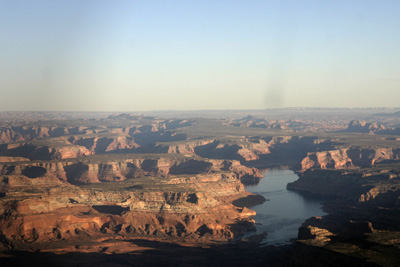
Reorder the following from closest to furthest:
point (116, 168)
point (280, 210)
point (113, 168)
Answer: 1. point (280, 210)
2. point (113, 168)
3. point (116, 168)

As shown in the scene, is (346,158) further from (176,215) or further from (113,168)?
(176,215)

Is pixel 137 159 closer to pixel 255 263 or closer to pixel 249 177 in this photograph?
pixel 249 177

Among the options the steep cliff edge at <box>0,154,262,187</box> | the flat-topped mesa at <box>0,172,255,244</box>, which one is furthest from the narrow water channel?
the steep cliff edge at <box>0,154,262,187</box>

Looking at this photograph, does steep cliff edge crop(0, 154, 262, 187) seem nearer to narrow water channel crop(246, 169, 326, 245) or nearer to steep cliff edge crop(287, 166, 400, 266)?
narrow water channel crop(246, 169, 326, 245)

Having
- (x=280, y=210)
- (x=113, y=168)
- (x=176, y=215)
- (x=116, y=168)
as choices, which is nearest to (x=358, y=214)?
(x=280, y=210)

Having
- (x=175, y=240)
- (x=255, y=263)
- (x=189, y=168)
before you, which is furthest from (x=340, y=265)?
(x=189, y=168)

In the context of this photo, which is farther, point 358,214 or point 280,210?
point 280,210
